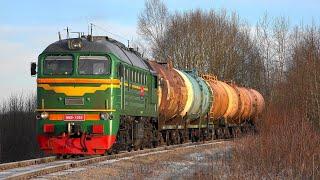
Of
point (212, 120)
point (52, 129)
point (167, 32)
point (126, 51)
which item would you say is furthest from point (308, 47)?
point (167, 32)

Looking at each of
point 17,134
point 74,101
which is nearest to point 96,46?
point 74,101

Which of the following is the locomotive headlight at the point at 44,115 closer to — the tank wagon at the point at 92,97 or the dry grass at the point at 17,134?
the tank wagon at the point at 92,97

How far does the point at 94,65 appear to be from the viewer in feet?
57.0

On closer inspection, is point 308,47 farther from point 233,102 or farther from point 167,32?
point 167,32

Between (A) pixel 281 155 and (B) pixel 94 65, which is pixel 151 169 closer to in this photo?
(A) pixel 281 155

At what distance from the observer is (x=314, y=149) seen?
51.1ft

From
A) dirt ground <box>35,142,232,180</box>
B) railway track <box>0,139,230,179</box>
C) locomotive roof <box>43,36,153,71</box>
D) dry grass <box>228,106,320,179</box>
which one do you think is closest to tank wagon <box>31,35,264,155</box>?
locomotive roof <box>43,36,153,71</box>

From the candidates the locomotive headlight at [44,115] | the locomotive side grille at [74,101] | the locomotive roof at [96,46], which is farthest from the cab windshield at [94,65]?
the locomotive headlight at [44,115]

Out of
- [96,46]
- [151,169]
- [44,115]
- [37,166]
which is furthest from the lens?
[96,46]

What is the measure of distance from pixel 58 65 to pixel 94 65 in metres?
1.06

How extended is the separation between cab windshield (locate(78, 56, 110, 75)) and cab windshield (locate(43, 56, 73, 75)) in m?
0.32

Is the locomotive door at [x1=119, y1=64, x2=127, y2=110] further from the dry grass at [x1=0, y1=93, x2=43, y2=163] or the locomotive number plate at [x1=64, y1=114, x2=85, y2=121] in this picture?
the dry grass at [x1=0, y1=93, x2=43, y2=163]

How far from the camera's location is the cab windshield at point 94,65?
17219mm

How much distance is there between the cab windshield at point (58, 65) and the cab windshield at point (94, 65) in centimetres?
32
